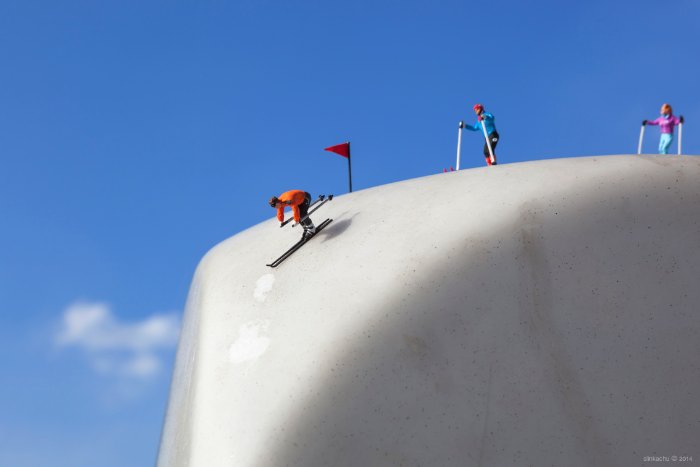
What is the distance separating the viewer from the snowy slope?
7.88m

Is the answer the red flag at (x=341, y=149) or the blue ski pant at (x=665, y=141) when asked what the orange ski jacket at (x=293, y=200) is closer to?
the red flag at (x=341, y=149)

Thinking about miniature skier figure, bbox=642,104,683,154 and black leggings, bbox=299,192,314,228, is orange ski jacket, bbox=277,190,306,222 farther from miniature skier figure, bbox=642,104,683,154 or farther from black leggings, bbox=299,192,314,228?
miniature skier figure, bbox=642,104,683,154

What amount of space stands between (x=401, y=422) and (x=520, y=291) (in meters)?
2.12

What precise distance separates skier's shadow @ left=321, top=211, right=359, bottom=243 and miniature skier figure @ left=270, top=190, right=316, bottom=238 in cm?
18

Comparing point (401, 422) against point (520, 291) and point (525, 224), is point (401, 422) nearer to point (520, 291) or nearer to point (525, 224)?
point (520, 291)

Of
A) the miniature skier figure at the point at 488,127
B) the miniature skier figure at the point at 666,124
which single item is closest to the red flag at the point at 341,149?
the miniature skier figure at the point at 488,127

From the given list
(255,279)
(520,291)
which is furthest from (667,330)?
(255,279)

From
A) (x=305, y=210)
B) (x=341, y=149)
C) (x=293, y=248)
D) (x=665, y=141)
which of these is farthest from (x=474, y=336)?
(x=665, y=141)

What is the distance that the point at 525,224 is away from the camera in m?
9.05

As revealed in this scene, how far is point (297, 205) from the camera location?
9781 millimetres

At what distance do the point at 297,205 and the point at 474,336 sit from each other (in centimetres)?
299

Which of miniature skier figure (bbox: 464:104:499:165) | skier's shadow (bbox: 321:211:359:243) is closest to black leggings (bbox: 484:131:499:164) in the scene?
miniature skier figure (bbox: 464:104:499:165)

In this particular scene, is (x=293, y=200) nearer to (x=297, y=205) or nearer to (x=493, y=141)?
(x=297, y=205)

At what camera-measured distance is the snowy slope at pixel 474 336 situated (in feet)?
25.9
